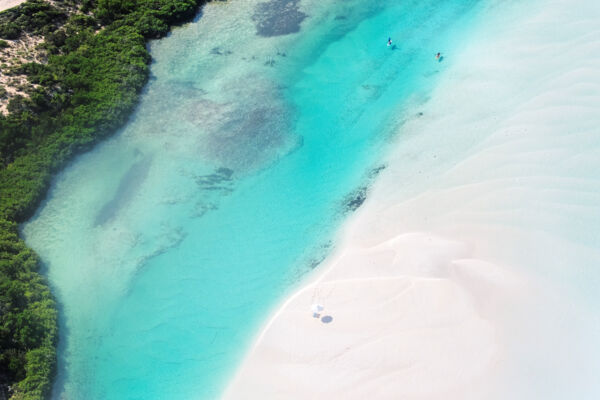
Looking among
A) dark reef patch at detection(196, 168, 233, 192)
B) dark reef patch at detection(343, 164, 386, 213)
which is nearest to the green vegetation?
dark reef patch at detection(196, 168, 233, 192)

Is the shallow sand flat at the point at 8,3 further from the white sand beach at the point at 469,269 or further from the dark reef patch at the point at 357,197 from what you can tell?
the white sand beach at the point at 469,269

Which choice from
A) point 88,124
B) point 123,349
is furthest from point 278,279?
point 88,124

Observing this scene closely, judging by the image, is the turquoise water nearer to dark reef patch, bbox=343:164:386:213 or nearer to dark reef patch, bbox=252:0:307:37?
dark reef patch, bbox=343:164:386:213

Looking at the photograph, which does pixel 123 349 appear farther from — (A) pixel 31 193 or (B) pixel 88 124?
(B) pixel 88 124

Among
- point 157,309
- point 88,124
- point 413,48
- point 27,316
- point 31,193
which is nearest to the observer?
point 27,316

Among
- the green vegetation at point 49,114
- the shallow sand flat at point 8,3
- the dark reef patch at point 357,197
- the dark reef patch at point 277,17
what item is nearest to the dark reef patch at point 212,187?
the dark reef patch at point 357,197

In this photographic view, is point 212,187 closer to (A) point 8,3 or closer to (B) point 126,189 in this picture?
(B) point 126,189
